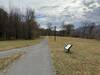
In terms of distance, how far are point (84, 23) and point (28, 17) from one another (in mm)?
61269

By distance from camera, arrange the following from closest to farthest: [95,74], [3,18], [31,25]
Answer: [95,74], [3,18], [31,25]

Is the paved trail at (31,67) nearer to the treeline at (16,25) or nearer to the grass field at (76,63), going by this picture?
the grass field at (76,63)

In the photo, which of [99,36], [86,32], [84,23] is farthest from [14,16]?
[84,23]

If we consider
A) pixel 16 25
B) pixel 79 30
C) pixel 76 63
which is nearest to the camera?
pixel 76 63

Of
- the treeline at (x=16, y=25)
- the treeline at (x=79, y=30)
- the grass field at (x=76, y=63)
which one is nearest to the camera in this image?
the grass field at (x=76, y=63)

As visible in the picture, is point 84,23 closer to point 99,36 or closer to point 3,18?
point 99,36

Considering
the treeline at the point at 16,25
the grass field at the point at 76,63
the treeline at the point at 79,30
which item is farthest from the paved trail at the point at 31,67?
the treeline at the point at 79,30

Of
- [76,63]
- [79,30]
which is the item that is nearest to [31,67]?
[76,63]

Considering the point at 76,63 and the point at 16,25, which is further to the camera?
the point at 16,25

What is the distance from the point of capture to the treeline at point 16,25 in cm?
7819

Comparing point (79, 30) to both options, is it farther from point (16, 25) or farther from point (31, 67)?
point (31, 67)

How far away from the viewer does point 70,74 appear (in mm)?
10094

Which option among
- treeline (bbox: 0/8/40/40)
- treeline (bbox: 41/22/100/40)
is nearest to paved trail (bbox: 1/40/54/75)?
treeline (bbox: 0/8/40/40)

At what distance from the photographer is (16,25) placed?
8412 centimetres
